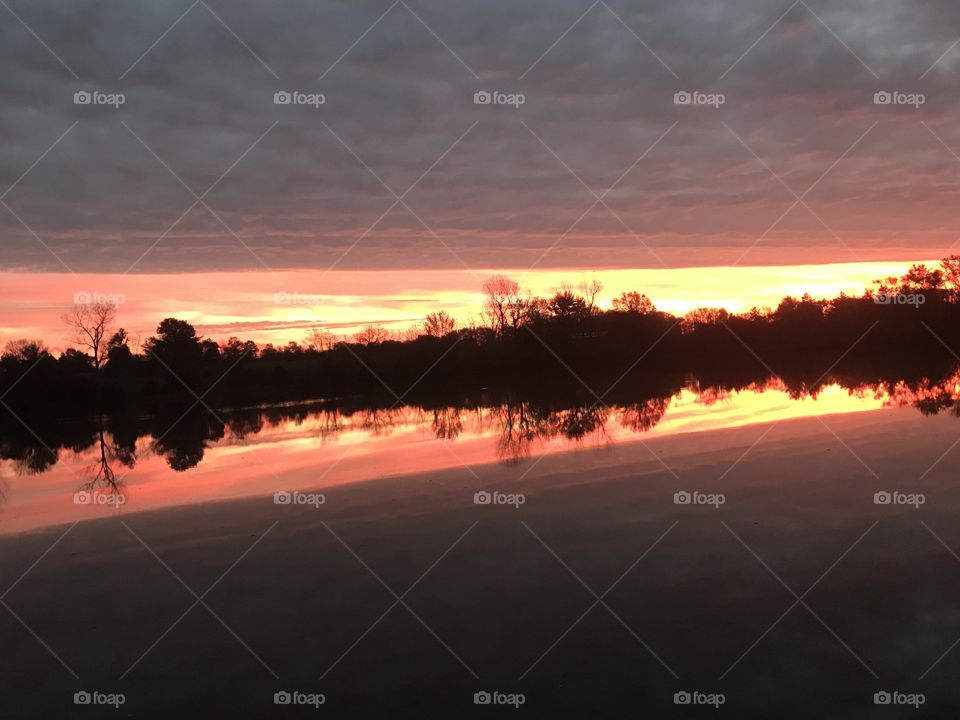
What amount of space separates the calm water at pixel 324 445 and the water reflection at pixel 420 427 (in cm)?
6

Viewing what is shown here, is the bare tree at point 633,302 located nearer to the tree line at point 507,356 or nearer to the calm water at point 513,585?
the tree line at point 507,356

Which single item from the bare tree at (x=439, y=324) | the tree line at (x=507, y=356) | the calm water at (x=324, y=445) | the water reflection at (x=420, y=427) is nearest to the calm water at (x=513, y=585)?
the calm water at (x=324, y=445)

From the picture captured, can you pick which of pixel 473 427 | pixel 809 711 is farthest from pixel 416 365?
pixel 809 711

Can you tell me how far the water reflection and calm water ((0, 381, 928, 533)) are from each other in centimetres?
6

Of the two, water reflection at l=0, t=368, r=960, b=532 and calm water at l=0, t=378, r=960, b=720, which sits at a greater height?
water reflection at l=0, t=368, r=960, b=532

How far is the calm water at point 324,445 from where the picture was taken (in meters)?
16.5

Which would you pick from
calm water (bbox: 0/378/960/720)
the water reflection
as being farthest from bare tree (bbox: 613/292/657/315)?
calm water (bbox: 0/378/960/720)

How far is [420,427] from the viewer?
2692 cm

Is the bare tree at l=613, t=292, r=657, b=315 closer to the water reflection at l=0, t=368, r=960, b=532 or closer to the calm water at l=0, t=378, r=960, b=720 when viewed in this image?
the water reflection at l=0, t=368, r=960, b=532

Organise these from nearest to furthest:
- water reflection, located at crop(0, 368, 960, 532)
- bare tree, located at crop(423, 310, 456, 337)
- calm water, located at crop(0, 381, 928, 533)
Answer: calm water, located at crop(0, 381, 928, 533) → water reflection, located at crop(0, 368, 960, 532) → bare tree, located at crop(423, 310, 456, 337)

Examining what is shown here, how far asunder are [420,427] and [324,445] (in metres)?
4.53

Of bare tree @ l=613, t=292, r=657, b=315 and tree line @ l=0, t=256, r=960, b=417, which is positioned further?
bare tree @ l=613, t=292, r=657, b=315

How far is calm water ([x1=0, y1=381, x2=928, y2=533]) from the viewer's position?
16.5 m

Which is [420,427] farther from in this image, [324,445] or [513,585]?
[513,585]
